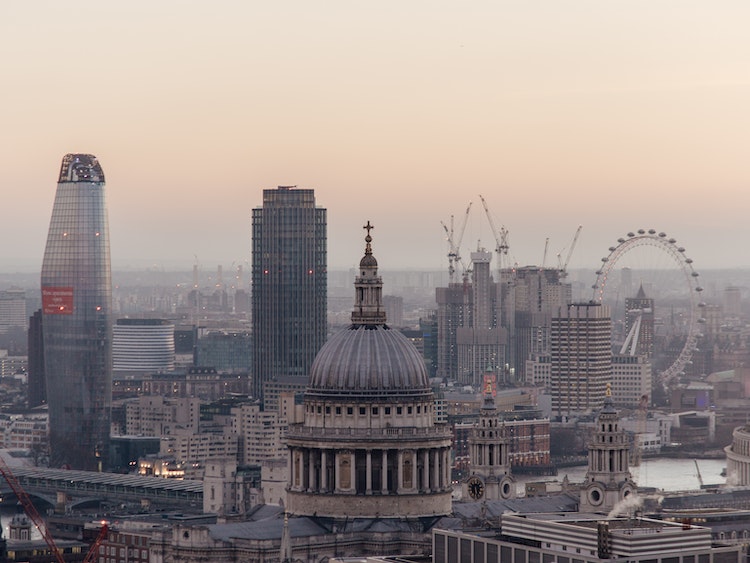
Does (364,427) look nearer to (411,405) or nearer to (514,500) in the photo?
(411,405)

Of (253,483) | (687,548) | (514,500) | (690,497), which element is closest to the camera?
(687,548)

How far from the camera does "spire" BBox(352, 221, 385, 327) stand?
99.9 metres

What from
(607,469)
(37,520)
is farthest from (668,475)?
(607,469)

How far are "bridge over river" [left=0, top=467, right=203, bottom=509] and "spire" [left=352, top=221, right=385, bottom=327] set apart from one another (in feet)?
179

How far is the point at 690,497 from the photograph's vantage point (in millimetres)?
137000

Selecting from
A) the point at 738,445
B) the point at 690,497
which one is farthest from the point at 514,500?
the point at 738,445

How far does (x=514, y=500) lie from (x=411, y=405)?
7.21 meters

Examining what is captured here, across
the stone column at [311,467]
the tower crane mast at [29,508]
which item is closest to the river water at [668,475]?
the tower crane mast at [29,508]

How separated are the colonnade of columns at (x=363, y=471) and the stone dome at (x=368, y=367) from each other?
1969 millimetres

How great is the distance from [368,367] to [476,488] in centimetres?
1168

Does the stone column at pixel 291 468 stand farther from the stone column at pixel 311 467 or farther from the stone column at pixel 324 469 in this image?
the stone column at pixel 324 469

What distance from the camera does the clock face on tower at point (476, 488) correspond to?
108287 mm

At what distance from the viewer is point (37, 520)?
14988 centimetres

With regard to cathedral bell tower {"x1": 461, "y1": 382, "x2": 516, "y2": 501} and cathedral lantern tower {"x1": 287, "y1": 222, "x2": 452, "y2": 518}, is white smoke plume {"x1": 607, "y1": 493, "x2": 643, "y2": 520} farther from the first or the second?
cathedral lantern tower {"x1": 287, "y1": 222, "x2": 452, "y2": 518}
